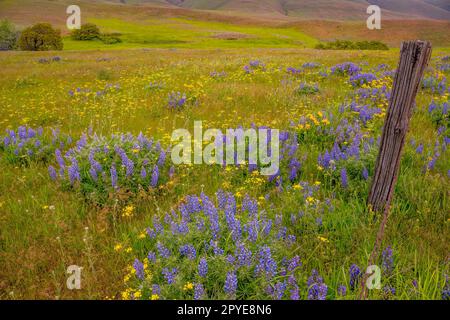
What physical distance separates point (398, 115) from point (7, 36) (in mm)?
59316

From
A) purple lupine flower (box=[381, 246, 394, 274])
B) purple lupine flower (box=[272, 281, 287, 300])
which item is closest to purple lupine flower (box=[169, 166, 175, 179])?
purple lupine flower (box=[272, 281, 287, 300])

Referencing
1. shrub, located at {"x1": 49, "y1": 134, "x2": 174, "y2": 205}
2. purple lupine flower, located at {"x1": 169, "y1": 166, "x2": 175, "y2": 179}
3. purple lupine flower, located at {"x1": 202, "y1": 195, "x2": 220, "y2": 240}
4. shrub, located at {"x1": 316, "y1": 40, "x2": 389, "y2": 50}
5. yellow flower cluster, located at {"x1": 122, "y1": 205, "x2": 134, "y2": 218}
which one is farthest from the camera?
shrub, located at {"x1": 316, "y1": 40, "x2": 389, "y2": 50}

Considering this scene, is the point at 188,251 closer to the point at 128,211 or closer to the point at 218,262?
the point at 218,262

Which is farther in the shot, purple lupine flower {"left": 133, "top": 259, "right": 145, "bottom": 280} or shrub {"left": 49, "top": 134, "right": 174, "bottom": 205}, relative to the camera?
shrub {"left": 49, "top": 134, "right": 174, "bottom": 205}

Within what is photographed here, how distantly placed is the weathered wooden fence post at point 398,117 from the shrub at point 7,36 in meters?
59.0

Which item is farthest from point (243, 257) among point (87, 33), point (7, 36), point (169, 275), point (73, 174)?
point (87, 33)

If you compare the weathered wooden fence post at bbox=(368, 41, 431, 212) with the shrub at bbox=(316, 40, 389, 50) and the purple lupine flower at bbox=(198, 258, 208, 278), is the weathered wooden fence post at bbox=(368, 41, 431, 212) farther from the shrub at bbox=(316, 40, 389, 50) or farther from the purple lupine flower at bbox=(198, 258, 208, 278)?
the shrub at bbox=(316, 40, 389, 50)

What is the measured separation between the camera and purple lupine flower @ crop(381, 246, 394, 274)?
3.29 m

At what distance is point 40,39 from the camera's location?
4319cm

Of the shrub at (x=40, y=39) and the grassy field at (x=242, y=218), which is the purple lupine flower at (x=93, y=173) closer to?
the grassy field at (x=242, y=218)

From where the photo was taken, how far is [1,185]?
18.1 ft

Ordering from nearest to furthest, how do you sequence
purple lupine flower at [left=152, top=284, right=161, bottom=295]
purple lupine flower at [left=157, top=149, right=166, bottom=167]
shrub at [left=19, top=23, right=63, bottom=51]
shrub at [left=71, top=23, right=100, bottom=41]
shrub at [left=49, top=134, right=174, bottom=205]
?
purple lupine flower at [left=152, top=284, right=161, bottom=295] < shrub at [left=49, top=134, right=174, bottom=205] < purple lupine flower at [left=157, top=149, right=166, bottom=167] < shrub at [left=19, top=23, right=63, bottom=51] < shrub at [left=71, top=23, right=100, bottom=41]

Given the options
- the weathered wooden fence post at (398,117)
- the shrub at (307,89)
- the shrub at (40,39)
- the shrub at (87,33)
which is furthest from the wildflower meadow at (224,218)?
A: the shrub at (87,33)

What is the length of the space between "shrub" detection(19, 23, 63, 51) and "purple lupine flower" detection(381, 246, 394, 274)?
4828 cm
